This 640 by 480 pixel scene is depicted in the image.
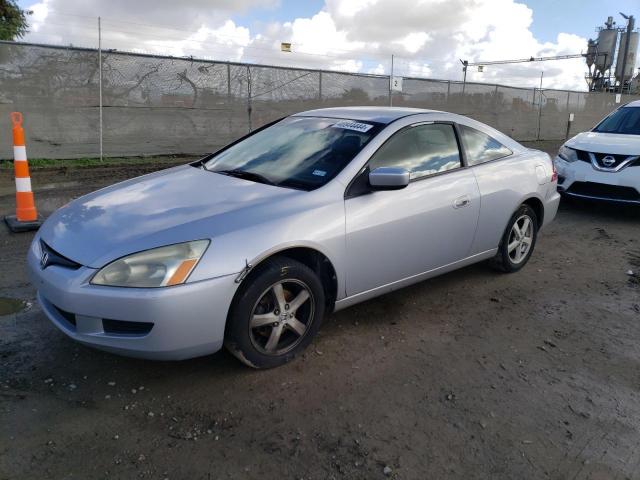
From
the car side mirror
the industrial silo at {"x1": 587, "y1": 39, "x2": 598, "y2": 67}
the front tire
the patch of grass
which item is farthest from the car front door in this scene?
the industrial silo at {"x1": 587, "y1": 39, "x2": 598, "y2": 67}

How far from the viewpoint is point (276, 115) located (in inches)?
496

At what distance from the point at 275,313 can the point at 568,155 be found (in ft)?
20.6

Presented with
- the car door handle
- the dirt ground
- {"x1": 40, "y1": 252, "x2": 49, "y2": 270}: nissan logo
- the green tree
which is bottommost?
the dirt ground

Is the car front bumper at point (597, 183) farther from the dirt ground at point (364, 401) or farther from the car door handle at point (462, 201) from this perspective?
the car door handle at point (462, 201)

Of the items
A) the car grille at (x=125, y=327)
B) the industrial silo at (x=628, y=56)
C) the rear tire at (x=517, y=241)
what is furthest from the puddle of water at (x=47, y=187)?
the industrial silo at (x=628, y=56)

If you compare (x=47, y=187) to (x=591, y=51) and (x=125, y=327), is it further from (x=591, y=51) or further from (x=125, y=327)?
(x=591, y=51)

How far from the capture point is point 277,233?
297cm

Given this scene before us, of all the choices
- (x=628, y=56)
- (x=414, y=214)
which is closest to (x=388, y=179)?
(x=414, y=214)

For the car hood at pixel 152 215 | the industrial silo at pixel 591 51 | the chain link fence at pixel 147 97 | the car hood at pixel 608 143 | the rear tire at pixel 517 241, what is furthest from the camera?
the industrial silo at pixel 591 51

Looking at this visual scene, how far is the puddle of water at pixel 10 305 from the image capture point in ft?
12.5

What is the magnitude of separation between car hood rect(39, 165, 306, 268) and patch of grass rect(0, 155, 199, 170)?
6.65 meters

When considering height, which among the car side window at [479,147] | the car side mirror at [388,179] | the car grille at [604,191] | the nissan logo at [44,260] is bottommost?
the nissan logo at [44,260]

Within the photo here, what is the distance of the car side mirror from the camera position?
334 centimetres

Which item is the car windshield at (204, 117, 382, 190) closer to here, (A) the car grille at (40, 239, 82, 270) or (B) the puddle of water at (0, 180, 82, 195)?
(A) the car grille at (40, 239, 82, 270)
